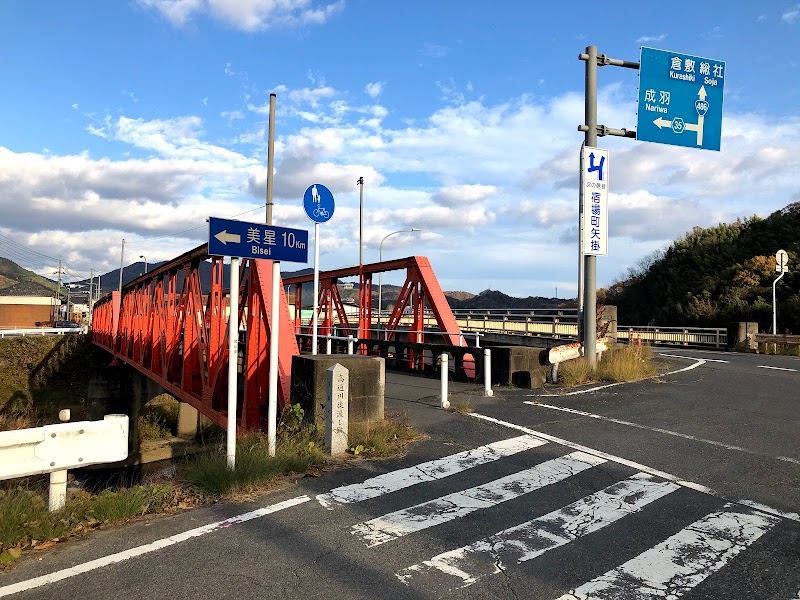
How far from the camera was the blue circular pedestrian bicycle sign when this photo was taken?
8094 mm

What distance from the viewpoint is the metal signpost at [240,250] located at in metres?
6.06

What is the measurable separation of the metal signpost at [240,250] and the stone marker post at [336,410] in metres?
0.64

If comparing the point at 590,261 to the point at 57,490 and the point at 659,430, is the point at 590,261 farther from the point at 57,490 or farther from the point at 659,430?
the point at 57,490

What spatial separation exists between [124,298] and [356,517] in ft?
71.9

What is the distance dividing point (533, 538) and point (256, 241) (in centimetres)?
413

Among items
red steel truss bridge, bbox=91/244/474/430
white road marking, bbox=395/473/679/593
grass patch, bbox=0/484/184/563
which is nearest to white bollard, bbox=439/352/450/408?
red steel truss bridge, bbox=91/244/474/430

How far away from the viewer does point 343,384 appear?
22.6 feet

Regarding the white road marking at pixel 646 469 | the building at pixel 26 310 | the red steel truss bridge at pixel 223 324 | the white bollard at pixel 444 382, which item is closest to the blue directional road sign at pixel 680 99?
the red steel truss bridge at pixel 223 324

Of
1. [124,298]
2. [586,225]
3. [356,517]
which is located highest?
[586,225]

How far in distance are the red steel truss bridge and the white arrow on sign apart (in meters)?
1.80

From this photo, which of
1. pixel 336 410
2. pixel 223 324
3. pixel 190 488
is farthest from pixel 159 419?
pixel 190 488

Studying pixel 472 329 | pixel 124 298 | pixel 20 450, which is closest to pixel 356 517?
pixel 20 450

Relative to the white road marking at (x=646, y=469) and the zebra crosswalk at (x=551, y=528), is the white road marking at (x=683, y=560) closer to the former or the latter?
the zebra crosswalk at (x=551, y=528)

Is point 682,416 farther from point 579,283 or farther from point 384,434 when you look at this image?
point 579,283
